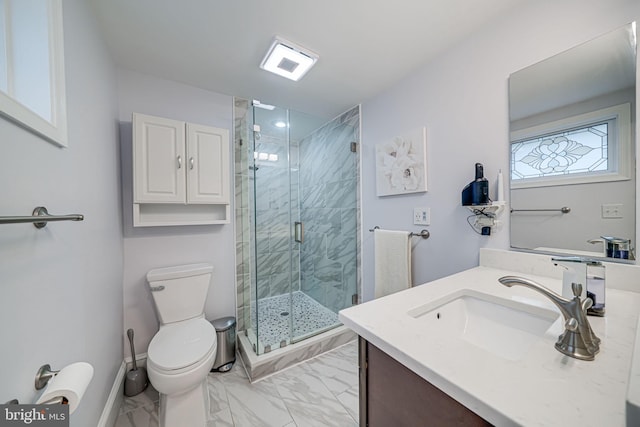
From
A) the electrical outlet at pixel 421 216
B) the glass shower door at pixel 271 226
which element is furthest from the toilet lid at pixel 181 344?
the electrical outlet at pixel 421 216

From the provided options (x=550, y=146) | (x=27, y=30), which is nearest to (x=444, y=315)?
(x=550, y=146)

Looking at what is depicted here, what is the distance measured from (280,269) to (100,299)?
1.34 m

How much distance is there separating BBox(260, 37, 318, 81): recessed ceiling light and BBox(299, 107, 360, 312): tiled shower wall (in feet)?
2.59

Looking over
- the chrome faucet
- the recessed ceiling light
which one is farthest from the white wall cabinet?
the chrome faucet

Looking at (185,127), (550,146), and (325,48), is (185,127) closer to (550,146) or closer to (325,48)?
(325,48)

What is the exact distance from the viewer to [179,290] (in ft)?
5.53

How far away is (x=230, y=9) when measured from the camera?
1.21m

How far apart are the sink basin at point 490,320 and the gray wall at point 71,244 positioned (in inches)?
47.2

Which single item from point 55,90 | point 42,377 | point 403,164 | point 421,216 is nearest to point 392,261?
point 421,216

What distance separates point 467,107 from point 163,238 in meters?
2.47

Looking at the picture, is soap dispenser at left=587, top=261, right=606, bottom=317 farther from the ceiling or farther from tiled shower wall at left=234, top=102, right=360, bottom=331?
tiled shower wall at left=234, top=102, right=360, bottom=331

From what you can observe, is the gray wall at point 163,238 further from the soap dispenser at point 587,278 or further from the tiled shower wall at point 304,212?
the soap dispenser at point 587,278

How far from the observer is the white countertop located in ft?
1.30

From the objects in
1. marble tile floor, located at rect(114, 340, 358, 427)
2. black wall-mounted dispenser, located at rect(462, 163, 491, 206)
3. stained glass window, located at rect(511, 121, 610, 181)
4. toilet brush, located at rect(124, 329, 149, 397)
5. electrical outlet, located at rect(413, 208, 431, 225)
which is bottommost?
marble tile floor, located at rect(114, 340, 358, 427)
